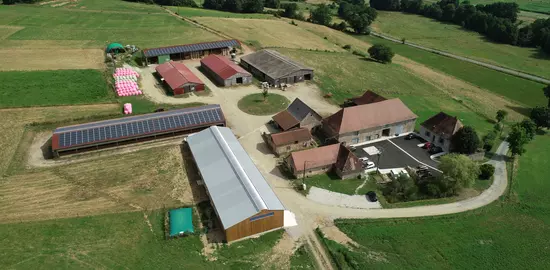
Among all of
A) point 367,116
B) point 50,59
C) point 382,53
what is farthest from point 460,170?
point 50,59

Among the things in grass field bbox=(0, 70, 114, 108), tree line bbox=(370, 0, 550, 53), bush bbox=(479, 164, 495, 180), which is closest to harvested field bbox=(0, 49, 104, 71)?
grass field bbox=(0, 70, 114, 108)

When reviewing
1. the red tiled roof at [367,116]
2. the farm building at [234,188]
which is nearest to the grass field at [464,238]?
the farm building at [234,188]

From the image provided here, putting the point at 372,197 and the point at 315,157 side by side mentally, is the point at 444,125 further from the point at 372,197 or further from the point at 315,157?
the point at 315,157

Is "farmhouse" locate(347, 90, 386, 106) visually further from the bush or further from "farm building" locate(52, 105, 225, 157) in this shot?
"farm building" locate(52, 105, 225, 157)

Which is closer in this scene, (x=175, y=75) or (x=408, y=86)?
(x=175, y=75)

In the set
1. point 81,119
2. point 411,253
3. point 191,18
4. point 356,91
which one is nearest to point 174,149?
point 81,119

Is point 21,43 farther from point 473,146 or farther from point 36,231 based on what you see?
point 473,146

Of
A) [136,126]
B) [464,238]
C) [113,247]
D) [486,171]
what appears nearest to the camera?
[113,247]
